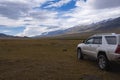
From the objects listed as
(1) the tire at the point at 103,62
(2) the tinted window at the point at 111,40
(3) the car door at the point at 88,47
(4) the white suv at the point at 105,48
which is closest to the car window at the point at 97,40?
(4) the white suv at the point at 105,48

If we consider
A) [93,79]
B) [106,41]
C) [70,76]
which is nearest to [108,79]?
[93,79]

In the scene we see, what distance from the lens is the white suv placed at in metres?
9.41

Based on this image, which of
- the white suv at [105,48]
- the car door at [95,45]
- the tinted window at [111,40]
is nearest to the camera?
the white suv at [105,48]

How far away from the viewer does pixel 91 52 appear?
39.8 feet

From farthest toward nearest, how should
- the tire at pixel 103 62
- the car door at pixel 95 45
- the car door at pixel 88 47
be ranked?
1. the car door at pixel 88 47
2. the car door at pixel 95 45
3. the tire at pixel 103 62

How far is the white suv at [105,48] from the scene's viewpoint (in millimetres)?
9408

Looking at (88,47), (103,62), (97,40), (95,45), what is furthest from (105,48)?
(88,47)

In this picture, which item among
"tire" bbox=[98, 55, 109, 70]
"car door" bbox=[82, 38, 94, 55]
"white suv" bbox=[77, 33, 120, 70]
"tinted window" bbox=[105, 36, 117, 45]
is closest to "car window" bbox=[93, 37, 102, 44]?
"white suv" bbox=[77, 33, 120, 70]

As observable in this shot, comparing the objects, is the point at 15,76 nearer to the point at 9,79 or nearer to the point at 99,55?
the point at 9,79

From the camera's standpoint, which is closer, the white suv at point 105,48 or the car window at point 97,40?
the white suv at point 105,48

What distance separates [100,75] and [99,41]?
2.37m

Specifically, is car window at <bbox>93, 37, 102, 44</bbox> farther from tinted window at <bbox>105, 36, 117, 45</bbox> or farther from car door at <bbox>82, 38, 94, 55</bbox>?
tinted window at <bbox>105, 36, 117, 45</bbox>

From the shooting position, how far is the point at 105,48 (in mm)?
10188

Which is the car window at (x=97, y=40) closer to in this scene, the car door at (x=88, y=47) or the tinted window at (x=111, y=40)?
the car door at (x=88, y=47)
